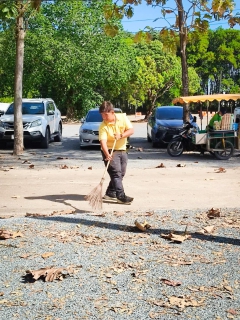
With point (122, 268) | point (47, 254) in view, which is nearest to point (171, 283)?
point (122, 268)

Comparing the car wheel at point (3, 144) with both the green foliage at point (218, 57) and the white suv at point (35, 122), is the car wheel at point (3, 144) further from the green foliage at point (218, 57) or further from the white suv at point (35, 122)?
the green foliage at point (218, 57)

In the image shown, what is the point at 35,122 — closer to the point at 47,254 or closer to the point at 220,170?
the point at 220,170

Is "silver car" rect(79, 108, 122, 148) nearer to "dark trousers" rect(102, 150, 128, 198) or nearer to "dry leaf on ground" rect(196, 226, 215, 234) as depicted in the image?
"dark trousers" rect(102, 150, 128, 198)

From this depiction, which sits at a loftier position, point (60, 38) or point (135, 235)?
point (60, 38)

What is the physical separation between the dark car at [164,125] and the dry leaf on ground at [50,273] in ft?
51.0

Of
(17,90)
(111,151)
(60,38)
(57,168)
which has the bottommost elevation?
(57,168)

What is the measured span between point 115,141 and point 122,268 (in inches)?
141

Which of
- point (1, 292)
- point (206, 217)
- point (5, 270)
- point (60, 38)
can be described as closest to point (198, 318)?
point (1, 292)

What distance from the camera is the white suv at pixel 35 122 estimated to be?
20745 millimetres

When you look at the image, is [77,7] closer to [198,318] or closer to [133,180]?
[133,180]

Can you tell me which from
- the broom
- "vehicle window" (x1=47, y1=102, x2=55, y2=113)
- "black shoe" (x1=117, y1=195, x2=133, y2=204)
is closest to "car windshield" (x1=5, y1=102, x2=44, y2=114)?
"vehicle window" (x1=47, y1=102, x2=55, y2=113)

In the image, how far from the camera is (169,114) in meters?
21.8

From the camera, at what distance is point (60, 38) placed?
38906 mm

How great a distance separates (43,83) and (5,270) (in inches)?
1477
